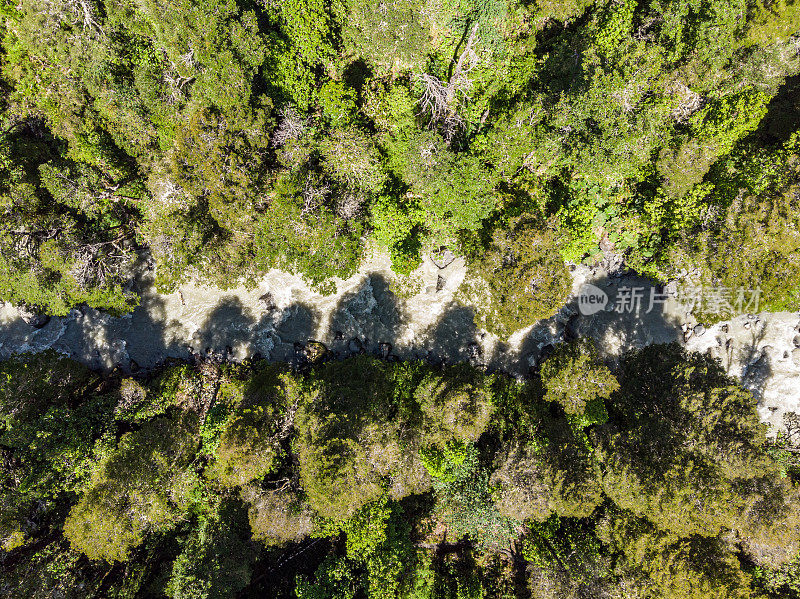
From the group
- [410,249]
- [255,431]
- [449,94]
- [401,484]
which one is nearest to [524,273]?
[410,249]

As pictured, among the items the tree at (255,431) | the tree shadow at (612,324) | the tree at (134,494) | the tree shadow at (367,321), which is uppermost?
the tree shadow at (612,324)

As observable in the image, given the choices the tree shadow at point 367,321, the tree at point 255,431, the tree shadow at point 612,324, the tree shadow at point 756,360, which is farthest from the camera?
the tree shadow at point 367,321

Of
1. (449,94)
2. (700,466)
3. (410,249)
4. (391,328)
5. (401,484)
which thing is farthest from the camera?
(391,328)

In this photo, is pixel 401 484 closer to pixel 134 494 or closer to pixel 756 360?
pixel 134 494

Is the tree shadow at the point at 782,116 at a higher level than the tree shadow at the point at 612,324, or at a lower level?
higher

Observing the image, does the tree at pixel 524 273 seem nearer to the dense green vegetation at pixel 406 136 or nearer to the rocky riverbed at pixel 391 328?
the dense green vegetation at pixel 406 136

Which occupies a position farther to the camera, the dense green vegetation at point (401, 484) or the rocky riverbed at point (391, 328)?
the rocky riverbed at point (391, 328)

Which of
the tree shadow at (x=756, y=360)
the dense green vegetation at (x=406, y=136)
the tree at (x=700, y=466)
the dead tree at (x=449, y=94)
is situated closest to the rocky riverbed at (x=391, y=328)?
the tree shadow at (x=756, y=360)

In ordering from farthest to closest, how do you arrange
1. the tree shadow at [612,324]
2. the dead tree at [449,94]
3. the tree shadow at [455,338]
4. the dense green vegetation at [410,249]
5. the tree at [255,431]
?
the tree shadow at [455,338]
the tree shadow at [612,324]
the tree at [255,431]
the dead tree at [449,94]
the dense green vegetation at [410,249]
